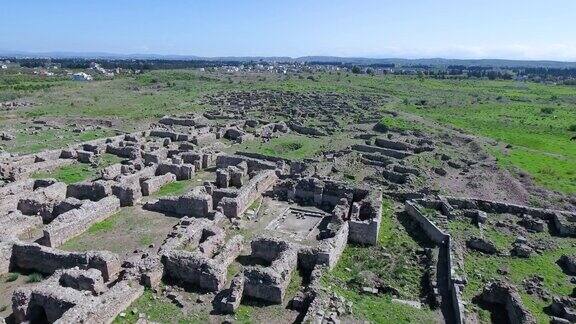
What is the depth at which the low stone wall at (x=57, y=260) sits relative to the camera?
20547mm

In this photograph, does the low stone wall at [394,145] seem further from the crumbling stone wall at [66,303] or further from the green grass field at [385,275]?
the crumbling stone wall at [66,303]

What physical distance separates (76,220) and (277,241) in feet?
39.9

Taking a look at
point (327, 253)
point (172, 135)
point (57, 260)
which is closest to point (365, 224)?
point (327, 253)

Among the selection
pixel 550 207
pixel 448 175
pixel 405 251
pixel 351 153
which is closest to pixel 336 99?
pixel 351 153

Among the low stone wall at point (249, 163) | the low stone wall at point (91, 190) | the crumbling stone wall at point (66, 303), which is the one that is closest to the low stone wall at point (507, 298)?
the crumbling stone wall at point (66, 303)

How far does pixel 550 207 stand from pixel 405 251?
16.4 m

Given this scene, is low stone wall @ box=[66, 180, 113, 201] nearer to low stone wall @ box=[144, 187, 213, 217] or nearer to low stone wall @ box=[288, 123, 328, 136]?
low stone wall @ box=[144, 187, 213, 217]

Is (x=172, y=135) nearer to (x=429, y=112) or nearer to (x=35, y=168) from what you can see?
(x=35, y=168)

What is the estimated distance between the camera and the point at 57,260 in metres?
21.2

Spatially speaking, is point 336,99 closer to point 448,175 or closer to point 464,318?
point 448,175

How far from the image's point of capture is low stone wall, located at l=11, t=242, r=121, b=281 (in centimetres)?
2055

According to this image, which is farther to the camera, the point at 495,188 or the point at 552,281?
the point at 495,188

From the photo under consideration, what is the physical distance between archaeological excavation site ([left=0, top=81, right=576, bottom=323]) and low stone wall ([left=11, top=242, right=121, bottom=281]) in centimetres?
6

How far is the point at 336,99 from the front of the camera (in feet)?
333
